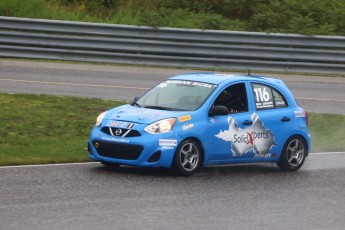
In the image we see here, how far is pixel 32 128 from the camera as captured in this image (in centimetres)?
1606

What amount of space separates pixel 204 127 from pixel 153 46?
40.6 feet

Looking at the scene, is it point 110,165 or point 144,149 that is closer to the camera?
point 144,149

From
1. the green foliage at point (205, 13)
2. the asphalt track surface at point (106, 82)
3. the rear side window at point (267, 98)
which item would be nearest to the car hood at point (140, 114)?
the rear side window at point (267, 98)

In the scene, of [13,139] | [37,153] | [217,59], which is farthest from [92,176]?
[217,59]

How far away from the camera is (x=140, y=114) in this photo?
12.8m

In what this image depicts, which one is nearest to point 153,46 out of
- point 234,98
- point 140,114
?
point 234,98

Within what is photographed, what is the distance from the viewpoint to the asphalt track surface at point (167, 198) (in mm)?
9602

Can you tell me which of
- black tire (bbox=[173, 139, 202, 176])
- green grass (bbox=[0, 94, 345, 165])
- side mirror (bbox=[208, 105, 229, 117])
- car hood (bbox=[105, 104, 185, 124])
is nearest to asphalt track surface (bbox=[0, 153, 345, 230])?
black tire (bbox=[173, 139, 202, 176])

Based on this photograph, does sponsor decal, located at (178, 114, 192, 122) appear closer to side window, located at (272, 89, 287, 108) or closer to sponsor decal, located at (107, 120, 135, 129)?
sponsor decal, located at (107, 120, 135, 129)

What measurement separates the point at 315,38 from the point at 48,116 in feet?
35.0

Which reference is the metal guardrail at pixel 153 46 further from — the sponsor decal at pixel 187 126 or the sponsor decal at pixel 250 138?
the sponsor decal at pixel 187 126

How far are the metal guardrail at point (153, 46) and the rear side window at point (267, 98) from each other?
10829 mm

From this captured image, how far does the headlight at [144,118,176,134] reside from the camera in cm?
1247

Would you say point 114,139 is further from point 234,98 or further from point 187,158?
point 234,98
